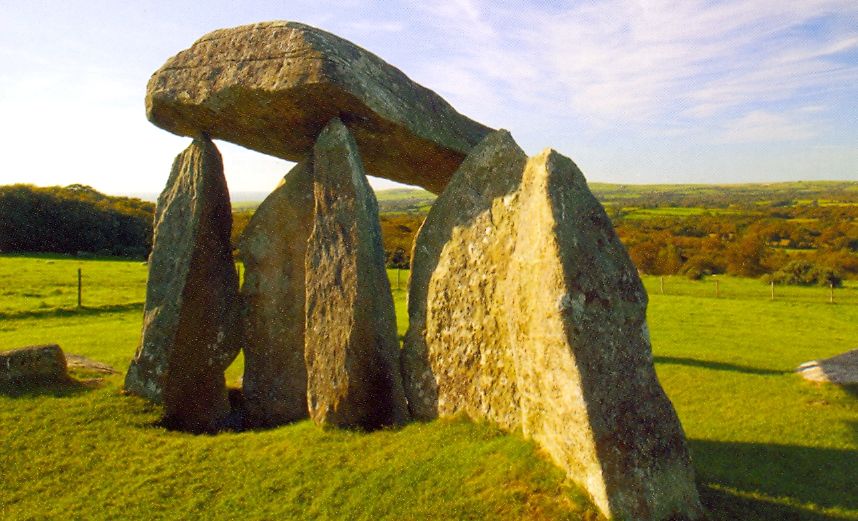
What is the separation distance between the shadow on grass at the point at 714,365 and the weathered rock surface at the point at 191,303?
998cm

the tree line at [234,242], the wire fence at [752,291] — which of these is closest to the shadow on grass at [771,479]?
the wire fence at [752,291]

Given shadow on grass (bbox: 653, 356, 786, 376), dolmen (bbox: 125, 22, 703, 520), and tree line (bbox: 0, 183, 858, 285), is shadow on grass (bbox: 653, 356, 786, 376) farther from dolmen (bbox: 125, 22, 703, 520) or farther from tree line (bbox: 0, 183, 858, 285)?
tree line (bbox: 0, 183, 858, 285)

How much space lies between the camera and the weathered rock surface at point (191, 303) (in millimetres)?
10789

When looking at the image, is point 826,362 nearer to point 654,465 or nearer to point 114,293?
point 654,465

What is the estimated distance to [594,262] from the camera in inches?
287

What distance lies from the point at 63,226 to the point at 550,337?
40.9 meters

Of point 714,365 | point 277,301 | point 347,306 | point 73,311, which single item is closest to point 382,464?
point 347,306

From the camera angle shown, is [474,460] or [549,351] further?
[474,460]

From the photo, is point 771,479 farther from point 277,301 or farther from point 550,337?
point 277,301

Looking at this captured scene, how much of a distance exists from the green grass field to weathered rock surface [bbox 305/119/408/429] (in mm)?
551

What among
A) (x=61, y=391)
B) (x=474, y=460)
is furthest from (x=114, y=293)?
(x=474, y=460)

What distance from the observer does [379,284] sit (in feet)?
32.4

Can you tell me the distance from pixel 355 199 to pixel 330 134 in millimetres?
1229

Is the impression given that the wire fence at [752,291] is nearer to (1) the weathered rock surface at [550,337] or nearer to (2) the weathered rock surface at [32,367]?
(1) the weathered rock surface at [550,337]
